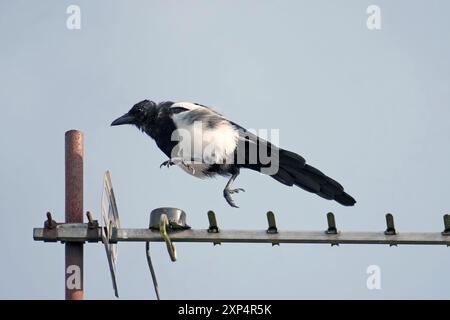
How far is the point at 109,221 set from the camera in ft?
36.8

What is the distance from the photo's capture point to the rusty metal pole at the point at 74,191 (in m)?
11.1

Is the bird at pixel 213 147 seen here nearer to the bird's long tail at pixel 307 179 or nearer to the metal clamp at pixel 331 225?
the bird's long tail at pixel 307 179

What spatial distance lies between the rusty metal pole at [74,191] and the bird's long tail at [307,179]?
3.47m

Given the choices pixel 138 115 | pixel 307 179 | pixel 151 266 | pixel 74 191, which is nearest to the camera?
pixel 151 266

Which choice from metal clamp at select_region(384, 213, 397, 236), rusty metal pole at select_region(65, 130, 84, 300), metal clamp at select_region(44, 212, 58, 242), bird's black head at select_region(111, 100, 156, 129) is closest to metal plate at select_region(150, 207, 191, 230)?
rusty metal pole at select_region(65, 130, 84, 300)

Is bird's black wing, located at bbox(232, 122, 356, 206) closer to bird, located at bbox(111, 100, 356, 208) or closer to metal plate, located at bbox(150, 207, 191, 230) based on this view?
bird, located at bbox(111, 100, 356, 208)

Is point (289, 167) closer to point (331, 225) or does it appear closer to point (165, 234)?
point (331, 225)

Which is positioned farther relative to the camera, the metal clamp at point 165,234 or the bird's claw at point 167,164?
the bird's claw at point 167,164

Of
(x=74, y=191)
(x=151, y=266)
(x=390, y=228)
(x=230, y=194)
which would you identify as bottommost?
(x=151, y=266)

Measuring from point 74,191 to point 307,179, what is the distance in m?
3.78

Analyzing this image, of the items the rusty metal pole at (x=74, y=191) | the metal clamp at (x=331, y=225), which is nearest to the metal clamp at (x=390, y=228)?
the metal clamp at (x=331, y=225)

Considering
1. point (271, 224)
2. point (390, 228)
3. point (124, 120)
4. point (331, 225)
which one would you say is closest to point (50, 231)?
point (271, 224)
